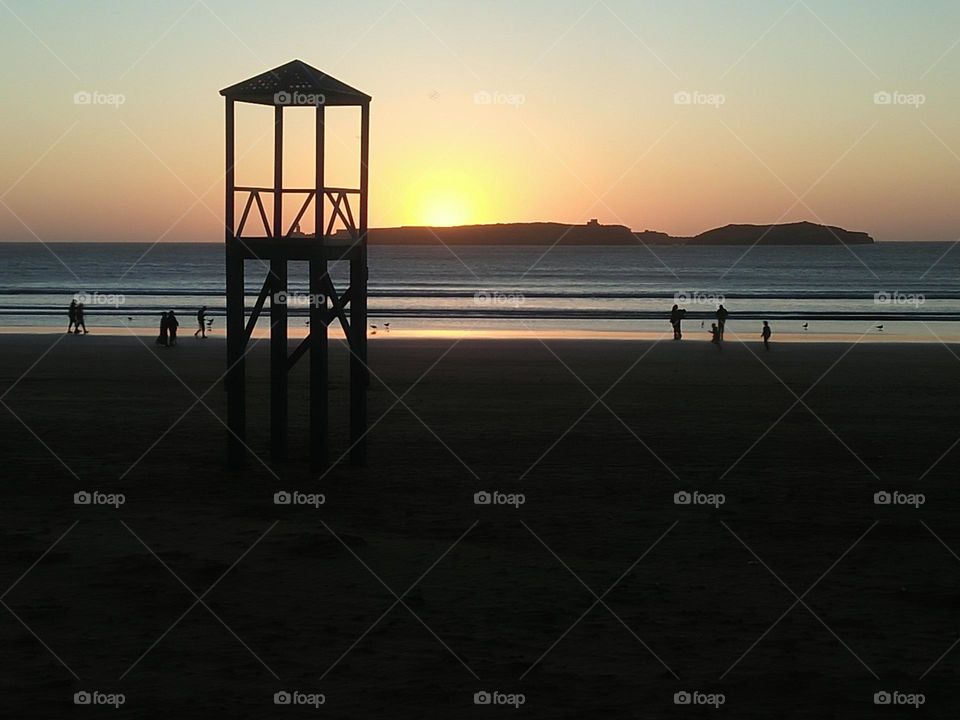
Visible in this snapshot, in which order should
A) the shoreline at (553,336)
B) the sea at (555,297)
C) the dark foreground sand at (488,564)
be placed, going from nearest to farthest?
the dark foreground sand at (488,564) → the shoreline at (553,336) → the sea at (555,297)

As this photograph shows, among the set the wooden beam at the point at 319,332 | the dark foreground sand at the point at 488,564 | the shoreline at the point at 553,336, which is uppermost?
the shoreline at the point at 553,336

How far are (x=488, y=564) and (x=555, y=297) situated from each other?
65.8 m

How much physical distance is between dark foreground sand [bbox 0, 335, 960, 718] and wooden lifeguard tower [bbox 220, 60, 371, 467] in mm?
839

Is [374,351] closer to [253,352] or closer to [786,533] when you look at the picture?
[253,352]

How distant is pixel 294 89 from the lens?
16078 mm

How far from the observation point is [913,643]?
9.52 m

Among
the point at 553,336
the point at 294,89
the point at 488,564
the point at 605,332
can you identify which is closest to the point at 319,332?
the point at 294,89

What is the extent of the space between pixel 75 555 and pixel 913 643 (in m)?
7.99

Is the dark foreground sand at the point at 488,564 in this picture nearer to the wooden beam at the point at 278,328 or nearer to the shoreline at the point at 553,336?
the wooden beam at the point at 278,328

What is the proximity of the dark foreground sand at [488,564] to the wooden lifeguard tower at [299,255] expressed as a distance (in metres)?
0.84

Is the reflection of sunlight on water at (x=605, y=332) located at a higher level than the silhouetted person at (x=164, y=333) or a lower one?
higher

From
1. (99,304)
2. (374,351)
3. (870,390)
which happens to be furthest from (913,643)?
(99,304)

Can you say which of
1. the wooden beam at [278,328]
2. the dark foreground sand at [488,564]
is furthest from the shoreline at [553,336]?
the wooden beam at [278,328]

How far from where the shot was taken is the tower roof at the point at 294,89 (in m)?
16.1
